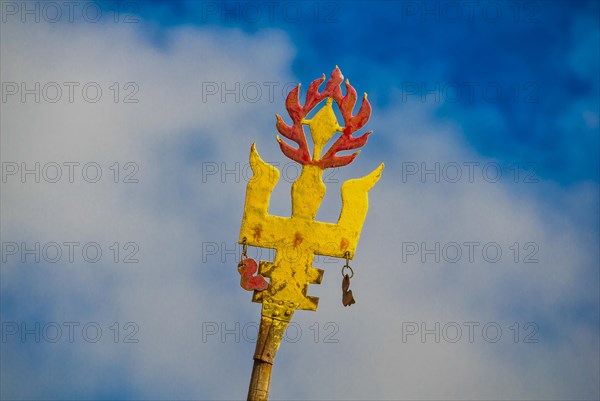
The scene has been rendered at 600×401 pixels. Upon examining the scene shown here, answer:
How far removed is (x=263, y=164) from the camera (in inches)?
314

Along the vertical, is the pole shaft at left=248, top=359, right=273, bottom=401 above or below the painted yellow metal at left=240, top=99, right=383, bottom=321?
below

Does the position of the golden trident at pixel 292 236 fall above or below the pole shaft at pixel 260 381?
above

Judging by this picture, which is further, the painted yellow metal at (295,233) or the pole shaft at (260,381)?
the painted yellow metal at (295,233)

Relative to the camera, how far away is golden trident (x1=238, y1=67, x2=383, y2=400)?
7.87m

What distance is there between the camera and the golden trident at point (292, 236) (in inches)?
310

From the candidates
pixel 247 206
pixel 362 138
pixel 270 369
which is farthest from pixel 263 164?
pixel 270 369

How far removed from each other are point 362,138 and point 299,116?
0.61 m

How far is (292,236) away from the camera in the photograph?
7938 millimetres

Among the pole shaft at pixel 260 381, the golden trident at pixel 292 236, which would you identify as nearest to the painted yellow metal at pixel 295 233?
the golden trident at pixel 292 236

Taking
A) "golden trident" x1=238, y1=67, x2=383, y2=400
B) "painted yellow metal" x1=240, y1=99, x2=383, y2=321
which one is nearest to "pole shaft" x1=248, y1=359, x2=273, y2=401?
"golden trident" x1=238, y1=67, x2=383, y2=400

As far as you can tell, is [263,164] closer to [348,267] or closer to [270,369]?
[348,267]

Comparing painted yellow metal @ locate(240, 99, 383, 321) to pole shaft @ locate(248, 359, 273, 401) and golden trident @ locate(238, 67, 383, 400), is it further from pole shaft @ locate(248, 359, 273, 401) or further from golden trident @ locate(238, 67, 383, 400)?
pole shaft @ locate(248, 359, 273, 401)

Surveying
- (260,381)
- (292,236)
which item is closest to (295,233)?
(292,236)

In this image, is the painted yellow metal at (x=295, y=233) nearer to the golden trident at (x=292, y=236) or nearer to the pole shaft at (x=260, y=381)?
the golden trident at (x=292, y=236)
